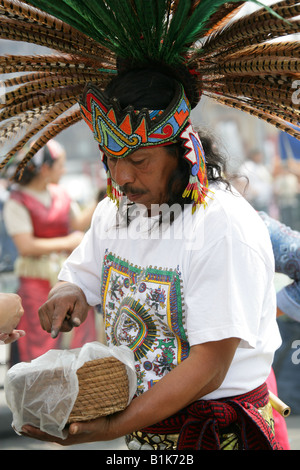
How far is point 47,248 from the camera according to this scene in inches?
196

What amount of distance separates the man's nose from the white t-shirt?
0.20 meters

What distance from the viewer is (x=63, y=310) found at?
7.06 feet

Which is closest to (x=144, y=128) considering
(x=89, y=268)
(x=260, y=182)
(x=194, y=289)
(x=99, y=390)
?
(x=194, y=289)

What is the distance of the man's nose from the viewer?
1.95 m

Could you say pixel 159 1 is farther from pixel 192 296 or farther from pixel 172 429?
pixel 172 429

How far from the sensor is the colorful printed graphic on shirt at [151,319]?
1.93m

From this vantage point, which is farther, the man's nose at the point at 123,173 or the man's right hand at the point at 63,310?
the man's right hand at the point at 63,310

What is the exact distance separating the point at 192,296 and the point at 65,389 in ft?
1.46

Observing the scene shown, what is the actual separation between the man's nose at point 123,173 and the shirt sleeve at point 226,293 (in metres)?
0.32

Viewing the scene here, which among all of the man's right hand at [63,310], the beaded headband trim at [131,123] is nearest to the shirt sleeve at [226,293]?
the beaded headband trim at [131,123]

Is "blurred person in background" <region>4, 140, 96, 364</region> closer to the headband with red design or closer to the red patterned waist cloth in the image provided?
the headband with red design

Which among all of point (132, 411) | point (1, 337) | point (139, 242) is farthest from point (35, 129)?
point (132, 411)

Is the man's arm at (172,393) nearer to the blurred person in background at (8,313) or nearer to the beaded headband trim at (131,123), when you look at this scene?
the blurred person in background at (8,313)

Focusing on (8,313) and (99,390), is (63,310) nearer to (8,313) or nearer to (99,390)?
(8,313)
